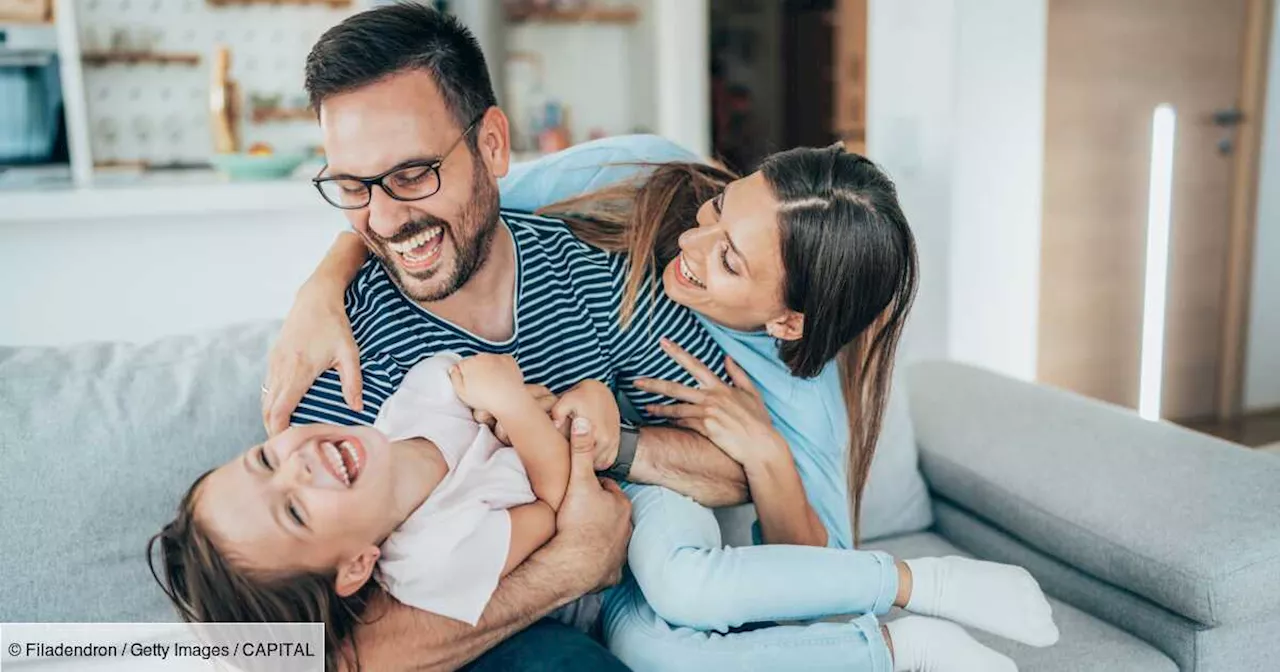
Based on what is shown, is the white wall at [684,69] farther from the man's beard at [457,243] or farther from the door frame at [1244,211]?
the man's beard at [457,243]

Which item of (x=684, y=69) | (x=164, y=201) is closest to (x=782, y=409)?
(x=164, y=201)

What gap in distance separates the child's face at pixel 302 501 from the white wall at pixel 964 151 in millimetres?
1863

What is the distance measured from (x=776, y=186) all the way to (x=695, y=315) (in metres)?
0.19

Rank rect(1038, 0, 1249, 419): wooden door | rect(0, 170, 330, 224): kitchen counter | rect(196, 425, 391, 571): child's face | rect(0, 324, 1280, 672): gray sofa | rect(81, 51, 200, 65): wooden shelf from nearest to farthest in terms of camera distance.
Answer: rect(196, 425, 391, 571): child's face → rect(0, 324, 1280, 672): gray sofa → rect(0, 170, 330, 224): kitchen counter → rect(1038, 0, 1249, 419): wooden door → rect(81, 51, 200, 65): wooden shelf

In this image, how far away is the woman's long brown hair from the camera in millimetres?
1101

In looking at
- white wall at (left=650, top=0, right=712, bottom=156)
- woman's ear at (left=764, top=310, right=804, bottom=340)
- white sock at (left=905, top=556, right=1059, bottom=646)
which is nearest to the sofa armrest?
white sock at (left=905, top=556, right=1059, bottom=646)

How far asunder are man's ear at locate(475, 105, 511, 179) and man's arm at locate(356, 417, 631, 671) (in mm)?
303

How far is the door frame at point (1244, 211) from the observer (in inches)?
132

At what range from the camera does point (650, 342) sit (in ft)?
3.92

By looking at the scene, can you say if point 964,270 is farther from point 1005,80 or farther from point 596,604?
point 596,604

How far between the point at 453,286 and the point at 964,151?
1791 mm

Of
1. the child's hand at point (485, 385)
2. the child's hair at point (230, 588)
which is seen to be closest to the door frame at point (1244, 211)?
the child's hand at point (485, 385)

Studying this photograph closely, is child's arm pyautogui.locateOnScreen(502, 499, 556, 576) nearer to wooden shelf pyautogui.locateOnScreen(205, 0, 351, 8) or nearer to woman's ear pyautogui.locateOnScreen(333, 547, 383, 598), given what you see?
woman's ear pyautogui.locateOnScreen(333, 547, 383, 598)

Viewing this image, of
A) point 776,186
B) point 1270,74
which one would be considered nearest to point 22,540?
point 776,186
